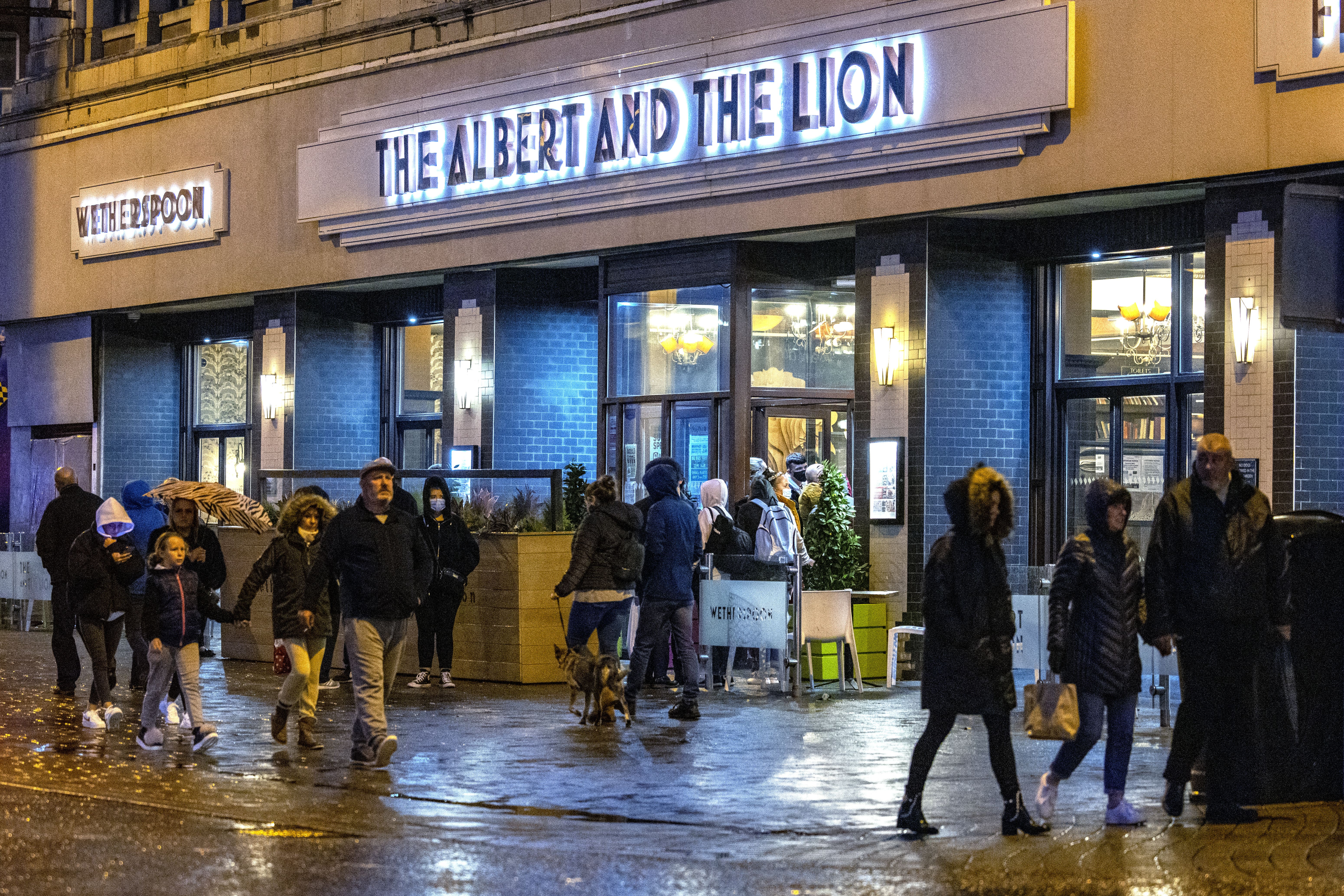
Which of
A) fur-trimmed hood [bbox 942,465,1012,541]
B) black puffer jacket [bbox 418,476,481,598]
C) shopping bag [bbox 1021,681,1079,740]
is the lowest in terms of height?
shopping bag [bbox 1021,681,1079,740]

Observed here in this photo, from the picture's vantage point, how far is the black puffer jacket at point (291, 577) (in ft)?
39.1

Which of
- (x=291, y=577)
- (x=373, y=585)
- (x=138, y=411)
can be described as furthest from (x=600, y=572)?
(x=138, y=411)

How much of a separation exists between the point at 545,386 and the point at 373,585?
11964mm

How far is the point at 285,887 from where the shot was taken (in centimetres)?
750

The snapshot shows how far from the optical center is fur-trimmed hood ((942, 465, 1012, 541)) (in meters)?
8.80

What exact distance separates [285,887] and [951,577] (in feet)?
11.2

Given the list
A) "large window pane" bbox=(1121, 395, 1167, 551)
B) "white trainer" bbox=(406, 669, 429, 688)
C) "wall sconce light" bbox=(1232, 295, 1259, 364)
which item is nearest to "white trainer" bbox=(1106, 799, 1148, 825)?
"wall sconce light" bbox=(1232, 295, 1259, 364)

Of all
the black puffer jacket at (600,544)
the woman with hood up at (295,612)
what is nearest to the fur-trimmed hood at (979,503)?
the woman with hood up at (295,612)

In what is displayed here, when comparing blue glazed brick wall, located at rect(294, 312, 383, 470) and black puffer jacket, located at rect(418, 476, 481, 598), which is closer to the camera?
black puffer jacket, located at rect(418, 476, 481, 598)

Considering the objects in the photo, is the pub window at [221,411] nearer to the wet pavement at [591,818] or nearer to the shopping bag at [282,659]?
the wet pavement at [591,818]

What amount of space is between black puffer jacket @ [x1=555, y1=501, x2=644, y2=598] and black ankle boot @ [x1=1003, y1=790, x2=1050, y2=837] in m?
5.30

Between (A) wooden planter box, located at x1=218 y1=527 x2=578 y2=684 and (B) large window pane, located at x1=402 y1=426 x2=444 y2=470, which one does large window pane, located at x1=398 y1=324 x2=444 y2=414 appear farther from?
(A) wooden planter box, located at x1=218 y1=527 x2=578 y2=684

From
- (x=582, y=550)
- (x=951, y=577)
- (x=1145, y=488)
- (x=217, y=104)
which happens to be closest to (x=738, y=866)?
(x=951, y=577)

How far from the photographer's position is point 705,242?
1984 centimetres
